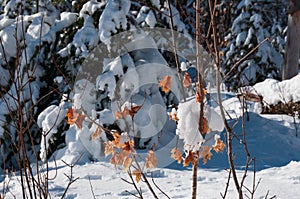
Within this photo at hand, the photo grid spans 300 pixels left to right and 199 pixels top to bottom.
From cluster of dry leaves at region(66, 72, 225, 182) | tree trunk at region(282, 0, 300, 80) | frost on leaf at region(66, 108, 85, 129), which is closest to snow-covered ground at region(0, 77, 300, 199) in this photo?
frost on leaf at region(66, 108, 85, 129)

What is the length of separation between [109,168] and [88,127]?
990 millimetres

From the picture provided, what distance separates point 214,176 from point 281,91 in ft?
12.4

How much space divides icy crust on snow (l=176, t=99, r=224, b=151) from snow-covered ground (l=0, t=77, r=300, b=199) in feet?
4.25

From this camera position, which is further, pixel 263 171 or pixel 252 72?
pixel 252 72

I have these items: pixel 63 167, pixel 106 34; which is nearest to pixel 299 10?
pixel 106 34

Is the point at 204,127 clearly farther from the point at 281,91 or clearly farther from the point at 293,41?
the point at 293,41

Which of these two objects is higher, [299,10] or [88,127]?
[299,10]

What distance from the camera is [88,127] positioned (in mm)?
5379

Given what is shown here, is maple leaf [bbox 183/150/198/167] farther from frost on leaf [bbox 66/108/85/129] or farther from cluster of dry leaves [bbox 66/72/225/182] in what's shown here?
frost on leaf [bbox 66/108/85/129]

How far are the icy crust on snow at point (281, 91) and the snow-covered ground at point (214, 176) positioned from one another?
126 cm

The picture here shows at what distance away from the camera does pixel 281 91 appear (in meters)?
7.33

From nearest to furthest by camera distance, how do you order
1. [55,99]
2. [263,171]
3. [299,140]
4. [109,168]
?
[263,171] < [109,168] < [299,140] < [55,99]

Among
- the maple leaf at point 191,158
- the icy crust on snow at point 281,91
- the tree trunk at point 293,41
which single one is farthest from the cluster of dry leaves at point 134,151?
the tree trunk at point 293,41

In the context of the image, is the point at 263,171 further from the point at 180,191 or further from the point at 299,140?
the point at 299,140
